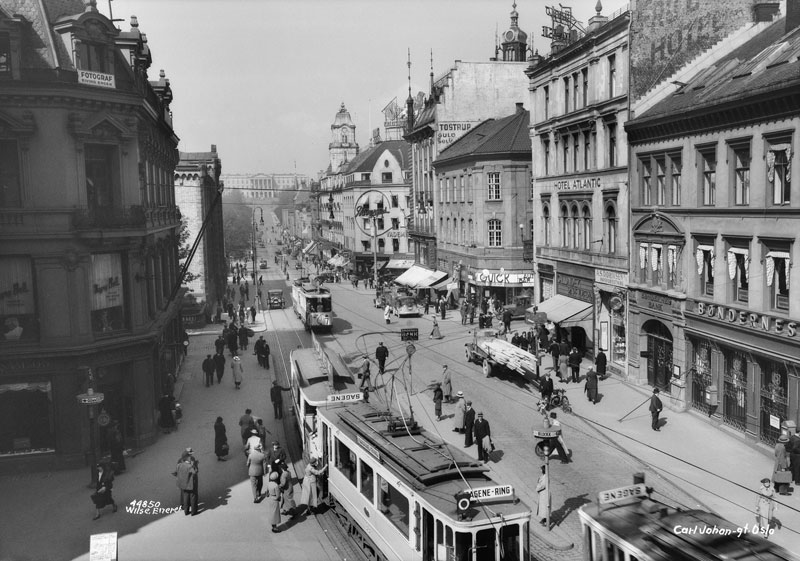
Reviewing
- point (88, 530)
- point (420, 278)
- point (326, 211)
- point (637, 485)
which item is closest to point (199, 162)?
point (420, 278)

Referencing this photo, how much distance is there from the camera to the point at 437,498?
43.7 ft

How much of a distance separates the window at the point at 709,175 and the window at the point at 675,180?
152cm

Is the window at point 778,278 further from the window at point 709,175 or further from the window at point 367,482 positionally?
the window at point 367,482

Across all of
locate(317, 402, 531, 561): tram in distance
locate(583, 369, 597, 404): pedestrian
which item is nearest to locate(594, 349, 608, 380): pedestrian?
locate(583, 369, 597, 404): pedestrian

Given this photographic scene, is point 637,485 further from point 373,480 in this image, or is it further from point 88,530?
point 88,530

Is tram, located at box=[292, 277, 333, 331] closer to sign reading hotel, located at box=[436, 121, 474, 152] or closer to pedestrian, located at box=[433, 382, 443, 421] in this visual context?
pedestrian, located at box=[433, 382, 443, 421]

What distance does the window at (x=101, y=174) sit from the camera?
81.3 ft

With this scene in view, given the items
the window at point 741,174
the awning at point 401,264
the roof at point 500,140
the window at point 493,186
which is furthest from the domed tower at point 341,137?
the window at point 741,174

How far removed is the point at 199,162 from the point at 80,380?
38574 millimetres

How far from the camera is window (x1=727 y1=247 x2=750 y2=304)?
2534 cm

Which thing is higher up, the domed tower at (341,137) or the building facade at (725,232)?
the domed tower at (341,137)

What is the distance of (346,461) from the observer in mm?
17953

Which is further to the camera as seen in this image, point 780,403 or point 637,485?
point 780,403

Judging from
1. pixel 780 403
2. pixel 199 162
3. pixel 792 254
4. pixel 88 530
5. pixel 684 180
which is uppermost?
pixel 199 162
